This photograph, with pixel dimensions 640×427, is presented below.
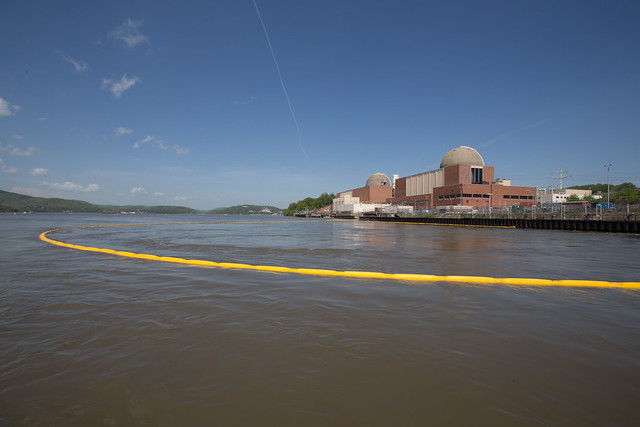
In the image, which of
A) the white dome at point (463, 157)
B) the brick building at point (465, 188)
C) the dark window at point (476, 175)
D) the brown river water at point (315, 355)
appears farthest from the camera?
the white dome at point (463, 157)

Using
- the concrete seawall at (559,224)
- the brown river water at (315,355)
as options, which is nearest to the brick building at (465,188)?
the concrete seawall at (559,224)

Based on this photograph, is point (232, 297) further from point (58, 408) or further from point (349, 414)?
point (349, 414)

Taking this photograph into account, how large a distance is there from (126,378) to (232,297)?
3.19 metres

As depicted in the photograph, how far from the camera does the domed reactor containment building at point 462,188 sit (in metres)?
79.0

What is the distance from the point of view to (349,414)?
8.43 ft

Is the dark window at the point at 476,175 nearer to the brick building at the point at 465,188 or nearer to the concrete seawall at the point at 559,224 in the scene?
the brick building at the point at 465,188

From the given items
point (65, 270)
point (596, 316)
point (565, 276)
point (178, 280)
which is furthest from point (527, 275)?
point (65, 270)

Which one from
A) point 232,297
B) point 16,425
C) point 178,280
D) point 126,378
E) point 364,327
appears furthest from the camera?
point 178,280

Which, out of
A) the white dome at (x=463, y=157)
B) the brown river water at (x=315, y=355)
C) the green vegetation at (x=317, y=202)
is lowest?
the brown river water at (x=315, y=355)

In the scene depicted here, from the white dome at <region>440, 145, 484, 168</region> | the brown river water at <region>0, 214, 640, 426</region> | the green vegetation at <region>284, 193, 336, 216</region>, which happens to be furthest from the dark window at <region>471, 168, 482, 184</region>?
the green vegetation at <region>284, 193, 336, 216</region>

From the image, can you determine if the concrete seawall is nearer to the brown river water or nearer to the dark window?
the brown river water

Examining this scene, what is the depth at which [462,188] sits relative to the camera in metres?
77.8

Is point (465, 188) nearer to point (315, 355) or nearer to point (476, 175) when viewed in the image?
point (476, 175)

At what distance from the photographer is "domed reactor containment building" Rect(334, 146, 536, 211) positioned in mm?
79000
